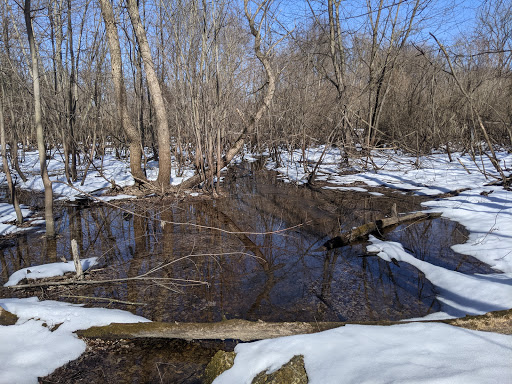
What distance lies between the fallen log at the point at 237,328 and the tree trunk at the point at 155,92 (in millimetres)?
6721

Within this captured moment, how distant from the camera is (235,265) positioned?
5.40 m

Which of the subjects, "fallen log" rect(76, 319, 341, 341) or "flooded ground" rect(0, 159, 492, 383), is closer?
"fallen log" rect(76, 319, 341, 341)

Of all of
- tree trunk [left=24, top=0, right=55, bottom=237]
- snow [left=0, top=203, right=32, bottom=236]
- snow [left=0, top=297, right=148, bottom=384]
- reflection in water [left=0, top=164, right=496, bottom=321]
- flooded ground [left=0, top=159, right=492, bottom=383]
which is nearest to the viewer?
snow [left=0, top=297, right=148, bottom=384]

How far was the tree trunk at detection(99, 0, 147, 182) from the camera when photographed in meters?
9.79

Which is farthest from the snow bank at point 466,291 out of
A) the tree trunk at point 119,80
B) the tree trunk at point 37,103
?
the tree trunk at point 119,80

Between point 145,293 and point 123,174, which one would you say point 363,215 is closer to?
point 145,293

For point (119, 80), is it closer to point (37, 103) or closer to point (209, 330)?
point (37, 103)

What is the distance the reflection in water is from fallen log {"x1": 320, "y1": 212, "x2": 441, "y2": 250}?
165 millimetres

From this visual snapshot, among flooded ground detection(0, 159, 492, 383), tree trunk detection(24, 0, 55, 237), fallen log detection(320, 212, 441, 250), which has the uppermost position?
tree trunk detection(24, 0, 55, 237)

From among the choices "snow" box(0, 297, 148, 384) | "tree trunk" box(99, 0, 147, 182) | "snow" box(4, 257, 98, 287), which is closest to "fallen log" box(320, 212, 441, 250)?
"snow" box(0, 297, 148, 384)

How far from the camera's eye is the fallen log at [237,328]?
106 inches

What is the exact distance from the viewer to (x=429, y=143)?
15.2 metres

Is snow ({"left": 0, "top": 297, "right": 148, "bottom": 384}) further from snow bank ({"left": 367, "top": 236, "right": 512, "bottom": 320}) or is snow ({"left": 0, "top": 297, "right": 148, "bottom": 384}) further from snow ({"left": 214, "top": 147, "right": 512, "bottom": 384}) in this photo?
snow bank ({"left": 367, "top": 236, "right": 512, "bottom": 320})

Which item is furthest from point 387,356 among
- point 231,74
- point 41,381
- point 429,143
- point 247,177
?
point 429,143
